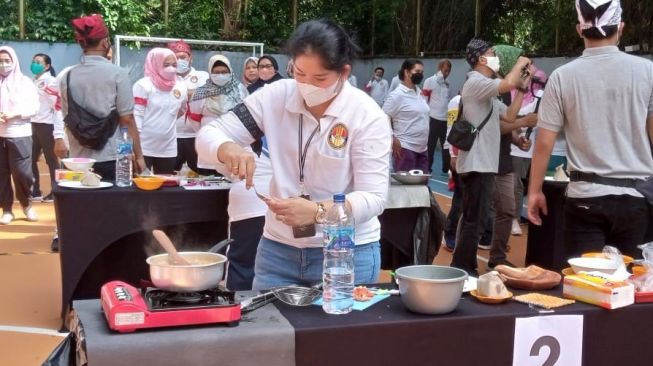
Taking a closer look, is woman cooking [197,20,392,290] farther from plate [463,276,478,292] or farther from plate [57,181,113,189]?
plate [57,181,113,189]

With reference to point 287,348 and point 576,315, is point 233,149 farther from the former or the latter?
point 576,315

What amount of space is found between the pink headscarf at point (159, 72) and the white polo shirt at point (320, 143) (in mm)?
3603

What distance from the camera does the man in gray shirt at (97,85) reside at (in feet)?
15.4

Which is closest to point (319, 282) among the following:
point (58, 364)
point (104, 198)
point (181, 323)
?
point (181, 323)

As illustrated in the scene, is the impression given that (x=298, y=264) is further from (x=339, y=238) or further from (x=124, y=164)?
(x=124, y=164)

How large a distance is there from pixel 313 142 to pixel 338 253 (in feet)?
1.27

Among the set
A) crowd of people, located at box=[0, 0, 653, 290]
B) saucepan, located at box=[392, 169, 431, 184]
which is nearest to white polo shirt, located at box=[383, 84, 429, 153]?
crowd of people, located at box=[0, 0, 653, 290]

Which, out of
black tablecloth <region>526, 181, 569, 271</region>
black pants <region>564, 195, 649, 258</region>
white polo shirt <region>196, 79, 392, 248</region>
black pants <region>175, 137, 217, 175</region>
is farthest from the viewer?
black pants <region>175, 137, 217, 175</region>

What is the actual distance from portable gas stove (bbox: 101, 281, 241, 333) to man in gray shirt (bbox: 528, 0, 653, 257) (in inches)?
61.0

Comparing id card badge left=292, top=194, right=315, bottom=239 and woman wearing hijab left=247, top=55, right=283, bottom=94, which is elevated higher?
woman wearing hijab left=247, top=55, right=283, bottom=94

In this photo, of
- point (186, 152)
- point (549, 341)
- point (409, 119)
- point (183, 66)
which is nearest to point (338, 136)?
point (549, 341)

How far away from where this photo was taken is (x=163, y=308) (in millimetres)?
1785

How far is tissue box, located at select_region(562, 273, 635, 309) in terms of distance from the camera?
2.10 m

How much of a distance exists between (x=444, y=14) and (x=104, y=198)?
14.1 metres
